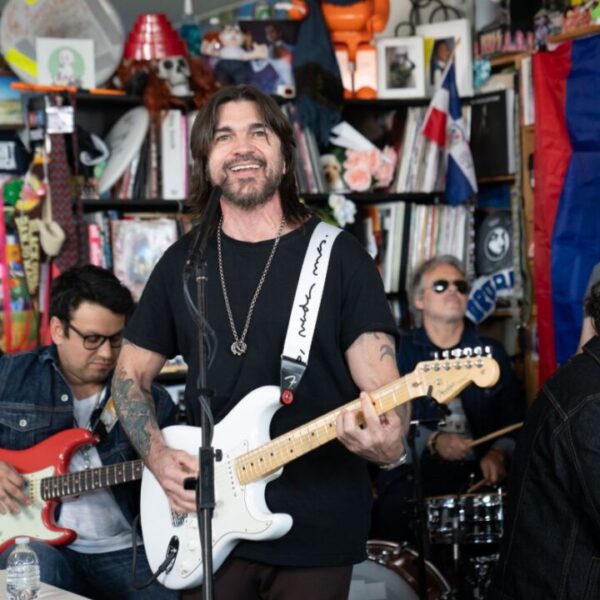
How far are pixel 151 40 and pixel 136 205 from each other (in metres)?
0.64

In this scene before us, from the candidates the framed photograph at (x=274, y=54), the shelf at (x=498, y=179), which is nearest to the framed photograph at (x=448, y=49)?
the shelf at (x=498, y=179)

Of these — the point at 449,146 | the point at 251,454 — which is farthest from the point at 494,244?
the point at 251,454

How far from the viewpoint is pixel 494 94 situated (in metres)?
4.86

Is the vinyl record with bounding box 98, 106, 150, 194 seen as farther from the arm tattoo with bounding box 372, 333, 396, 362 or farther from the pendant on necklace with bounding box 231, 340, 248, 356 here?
the arm tattoo with bounding box 372, 333, 396, 362

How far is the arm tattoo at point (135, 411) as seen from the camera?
8.07ft

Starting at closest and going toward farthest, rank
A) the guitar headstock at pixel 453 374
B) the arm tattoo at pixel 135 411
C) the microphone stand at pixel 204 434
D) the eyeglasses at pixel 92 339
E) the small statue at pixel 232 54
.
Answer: the microphone stand at pixel 204 434 → the guitar headstock at pixel 453 374 → the arm tattoo at pixel 135 411 → the eyeglasses at pixel 92 339 → the small statue at pixel 232 54

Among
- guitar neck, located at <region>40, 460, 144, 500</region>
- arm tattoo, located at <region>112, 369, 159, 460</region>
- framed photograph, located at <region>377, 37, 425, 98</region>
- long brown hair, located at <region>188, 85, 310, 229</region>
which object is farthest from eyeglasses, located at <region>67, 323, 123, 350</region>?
framed photograph, located at <region>377, 37, 425, 98</region>

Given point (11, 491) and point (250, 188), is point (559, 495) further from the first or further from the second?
point (11, 491)

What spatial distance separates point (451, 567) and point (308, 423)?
6.19ft

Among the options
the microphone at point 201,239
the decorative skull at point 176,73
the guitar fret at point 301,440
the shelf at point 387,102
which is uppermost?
the decorative skull at point 176,73

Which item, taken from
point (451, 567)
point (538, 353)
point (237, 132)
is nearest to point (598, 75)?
point (538, 353)

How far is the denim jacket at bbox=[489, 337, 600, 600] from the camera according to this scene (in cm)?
233

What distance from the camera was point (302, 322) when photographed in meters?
2.30

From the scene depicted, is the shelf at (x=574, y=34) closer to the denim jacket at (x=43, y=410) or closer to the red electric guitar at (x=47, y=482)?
the denim jacket at (x=43, y=410)
